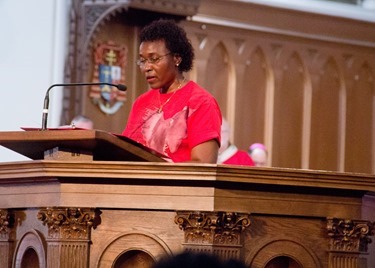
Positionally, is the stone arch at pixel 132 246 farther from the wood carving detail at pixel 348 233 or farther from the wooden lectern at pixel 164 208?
the wood carving detail at pixel 348 233

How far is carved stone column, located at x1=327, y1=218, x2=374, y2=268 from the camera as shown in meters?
4.61

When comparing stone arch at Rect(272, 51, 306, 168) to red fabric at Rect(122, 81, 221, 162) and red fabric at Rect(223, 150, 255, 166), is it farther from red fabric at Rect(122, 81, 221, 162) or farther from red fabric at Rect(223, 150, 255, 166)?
red fabric at Rect(122, 81, 221, 162)

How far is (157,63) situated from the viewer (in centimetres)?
512

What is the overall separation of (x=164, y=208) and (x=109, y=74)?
590 cm

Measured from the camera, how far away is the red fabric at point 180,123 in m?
4.92

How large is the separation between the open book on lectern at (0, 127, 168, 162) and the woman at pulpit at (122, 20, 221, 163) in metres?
0.30

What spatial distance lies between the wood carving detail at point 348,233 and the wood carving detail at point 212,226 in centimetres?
42

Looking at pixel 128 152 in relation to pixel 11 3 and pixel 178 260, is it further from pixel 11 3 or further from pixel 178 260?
pixel 11 3

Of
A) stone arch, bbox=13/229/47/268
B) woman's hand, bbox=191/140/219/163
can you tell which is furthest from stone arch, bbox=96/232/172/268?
woman's hand, bbox=191/140/219/163

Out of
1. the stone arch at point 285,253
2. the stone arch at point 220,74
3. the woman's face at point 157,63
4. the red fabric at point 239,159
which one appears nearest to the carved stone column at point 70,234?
the stone arch at point 285,253

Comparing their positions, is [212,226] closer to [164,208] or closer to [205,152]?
[164,208]

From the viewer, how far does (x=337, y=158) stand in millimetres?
11547

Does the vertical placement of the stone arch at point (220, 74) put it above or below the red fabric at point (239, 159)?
above

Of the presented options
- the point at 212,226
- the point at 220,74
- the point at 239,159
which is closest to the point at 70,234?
the point at 212,226
